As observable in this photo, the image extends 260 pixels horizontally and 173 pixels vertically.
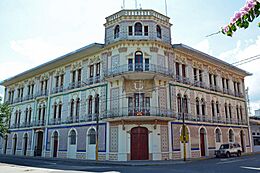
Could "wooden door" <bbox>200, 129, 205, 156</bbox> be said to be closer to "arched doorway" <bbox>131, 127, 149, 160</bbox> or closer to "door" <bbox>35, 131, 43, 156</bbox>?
"arched doorway" <bbox>131, 127, 149, 160</bbox>

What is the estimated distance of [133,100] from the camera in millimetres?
23031

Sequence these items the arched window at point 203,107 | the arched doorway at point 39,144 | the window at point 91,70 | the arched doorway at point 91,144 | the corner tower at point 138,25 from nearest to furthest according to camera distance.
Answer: the arched doorway at point 91,144, the corner tower at point 138,25, the window at point 91,70, the arched window at point 203,107, the arched doorway at point 39,144

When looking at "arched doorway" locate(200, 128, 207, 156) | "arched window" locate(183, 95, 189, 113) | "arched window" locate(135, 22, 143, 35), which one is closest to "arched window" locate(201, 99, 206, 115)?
"arched doorway" locate(200, 128, 207, 156)

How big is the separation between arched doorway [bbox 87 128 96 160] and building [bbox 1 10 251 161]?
10 centimetres

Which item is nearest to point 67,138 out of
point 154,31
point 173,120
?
point 173,120

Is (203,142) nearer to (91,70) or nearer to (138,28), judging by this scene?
(138,28)

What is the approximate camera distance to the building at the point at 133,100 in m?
22.5

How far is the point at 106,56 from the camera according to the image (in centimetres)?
2562

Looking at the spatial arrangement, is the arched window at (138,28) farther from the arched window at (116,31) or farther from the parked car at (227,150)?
the parked car at (227,150)

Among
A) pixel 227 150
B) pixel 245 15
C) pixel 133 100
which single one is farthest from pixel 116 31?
pixel 245 15

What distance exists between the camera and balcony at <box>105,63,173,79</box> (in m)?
22.3

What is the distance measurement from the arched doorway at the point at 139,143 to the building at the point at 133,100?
3.6 inches

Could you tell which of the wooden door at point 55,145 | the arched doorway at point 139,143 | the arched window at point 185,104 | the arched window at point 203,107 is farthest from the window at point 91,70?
the arched window at point 203,107

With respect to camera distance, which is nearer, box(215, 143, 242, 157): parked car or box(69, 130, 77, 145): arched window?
box(215, 143, 242, 157): parked car
